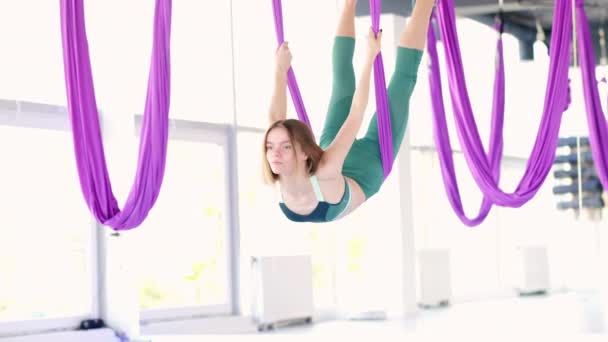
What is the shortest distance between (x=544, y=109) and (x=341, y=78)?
1762 mm

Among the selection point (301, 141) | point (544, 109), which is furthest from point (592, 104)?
point (301, 141)

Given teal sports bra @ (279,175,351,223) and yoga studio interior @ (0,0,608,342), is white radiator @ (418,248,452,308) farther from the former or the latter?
teal sports bra @ (279,175,351,223)

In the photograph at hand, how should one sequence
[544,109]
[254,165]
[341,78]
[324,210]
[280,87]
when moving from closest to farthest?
[324,210] → [280,87] → [341,78] → [544,109] → [254,165]

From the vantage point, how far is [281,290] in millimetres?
7824

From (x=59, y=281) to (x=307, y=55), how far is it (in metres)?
3.38

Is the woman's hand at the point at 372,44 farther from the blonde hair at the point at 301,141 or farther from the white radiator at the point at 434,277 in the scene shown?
the white radiator at the point at 434,277

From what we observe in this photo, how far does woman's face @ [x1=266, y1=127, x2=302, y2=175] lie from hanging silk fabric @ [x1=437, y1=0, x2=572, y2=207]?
2027 millimetres

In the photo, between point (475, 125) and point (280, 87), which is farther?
point (475, 125)

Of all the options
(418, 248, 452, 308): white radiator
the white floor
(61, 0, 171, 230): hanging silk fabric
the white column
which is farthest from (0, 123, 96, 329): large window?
(418, 248, 452, 308): white radiator

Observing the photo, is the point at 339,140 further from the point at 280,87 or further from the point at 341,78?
the point at 341,78

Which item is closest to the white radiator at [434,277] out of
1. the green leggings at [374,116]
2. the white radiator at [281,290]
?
the white radiator at [281,290]

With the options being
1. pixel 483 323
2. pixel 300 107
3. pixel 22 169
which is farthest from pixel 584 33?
pixel 22 169

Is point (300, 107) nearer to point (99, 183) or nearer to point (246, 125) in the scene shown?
point (99, 183)

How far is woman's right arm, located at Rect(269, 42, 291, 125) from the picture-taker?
424 centimetres
